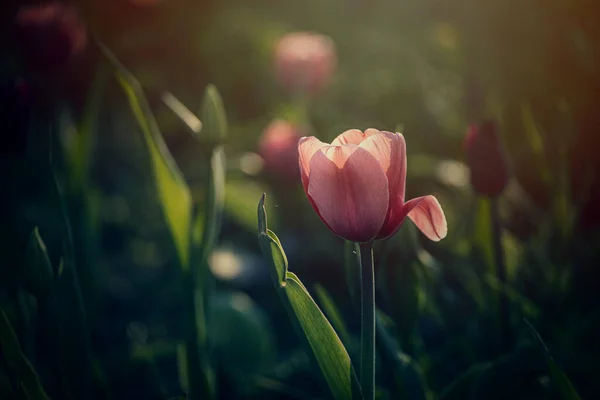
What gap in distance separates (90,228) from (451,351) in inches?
26.8

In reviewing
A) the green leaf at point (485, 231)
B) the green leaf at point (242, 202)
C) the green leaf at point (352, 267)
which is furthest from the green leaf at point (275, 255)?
the green leaf at point (242, 202)

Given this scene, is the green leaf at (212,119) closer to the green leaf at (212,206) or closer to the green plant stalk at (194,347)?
the green leaf at (212,206)

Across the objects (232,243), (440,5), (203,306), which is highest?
(440,5)

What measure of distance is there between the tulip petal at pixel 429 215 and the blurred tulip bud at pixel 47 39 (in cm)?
93

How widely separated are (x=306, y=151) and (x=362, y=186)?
0.07 meters

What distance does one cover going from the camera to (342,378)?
0.71 meters

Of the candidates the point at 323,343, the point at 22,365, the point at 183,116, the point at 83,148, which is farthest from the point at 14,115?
the point at 323,343

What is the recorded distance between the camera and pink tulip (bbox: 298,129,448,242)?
0.63m

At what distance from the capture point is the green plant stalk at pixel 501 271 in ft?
3.20

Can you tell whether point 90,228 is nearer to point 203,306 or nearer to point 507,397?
point 203,306

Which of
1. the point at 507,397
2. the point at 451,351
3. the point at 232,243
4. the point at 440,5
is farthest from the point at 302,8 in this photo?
the point at 507,397

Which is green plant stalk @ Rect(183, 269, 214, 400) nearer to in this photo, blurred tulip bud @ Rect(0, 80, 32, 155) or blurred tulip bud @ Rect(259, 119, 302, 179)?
blurred tulip bud @ Rect(0, 80, 32, 155)

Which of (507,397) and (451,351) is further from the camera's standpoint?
(451,351)

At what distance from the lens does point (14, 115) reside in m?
1.06
